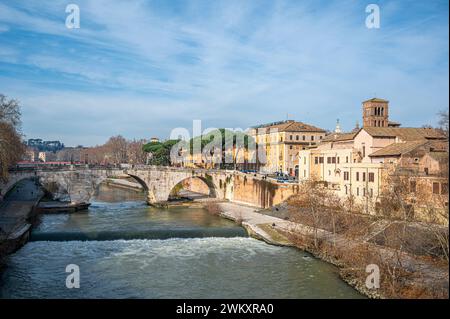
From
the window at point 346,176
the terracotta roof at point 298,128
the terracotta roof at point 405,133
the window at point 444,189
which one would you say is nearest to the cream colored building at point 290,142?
the terracotta roof at point 298,128

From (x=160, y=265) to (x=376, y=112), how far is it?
1392 inches

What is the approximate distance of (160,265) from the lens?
23656mm

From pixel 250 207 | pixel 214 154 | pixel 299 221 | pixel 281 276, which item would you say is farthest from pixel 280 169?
pixel 281 276

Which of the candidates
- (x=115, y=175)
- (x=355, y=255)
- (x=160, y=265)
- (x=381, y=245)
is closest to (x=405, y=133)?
(x=381, y=245)

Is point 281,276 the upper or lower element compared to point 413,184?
lower

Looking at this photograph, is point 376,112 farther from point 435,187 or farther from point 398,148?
point 435,187

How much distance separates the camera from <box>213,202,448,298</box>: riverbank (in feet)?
60.7

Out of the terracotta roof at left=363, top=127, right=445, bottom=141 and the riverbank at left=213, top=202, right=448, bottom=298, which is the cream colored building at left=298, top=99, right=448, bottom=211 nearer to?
the terracotta roof at left=363, top=127, right=445, bottom=141

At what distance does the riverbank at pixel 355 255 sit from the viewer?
60.7ft

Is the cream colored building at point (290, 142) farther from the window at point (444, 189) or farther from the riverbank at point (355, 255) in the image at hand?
the window at point (444, 189)

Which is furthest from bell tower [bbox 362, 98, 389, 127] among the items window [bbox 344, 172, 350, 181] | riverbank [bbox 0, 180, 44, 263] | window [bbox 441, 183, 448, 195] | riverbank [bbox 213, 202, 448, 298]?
riverbank [bbox 0, 180, 44, 263]
